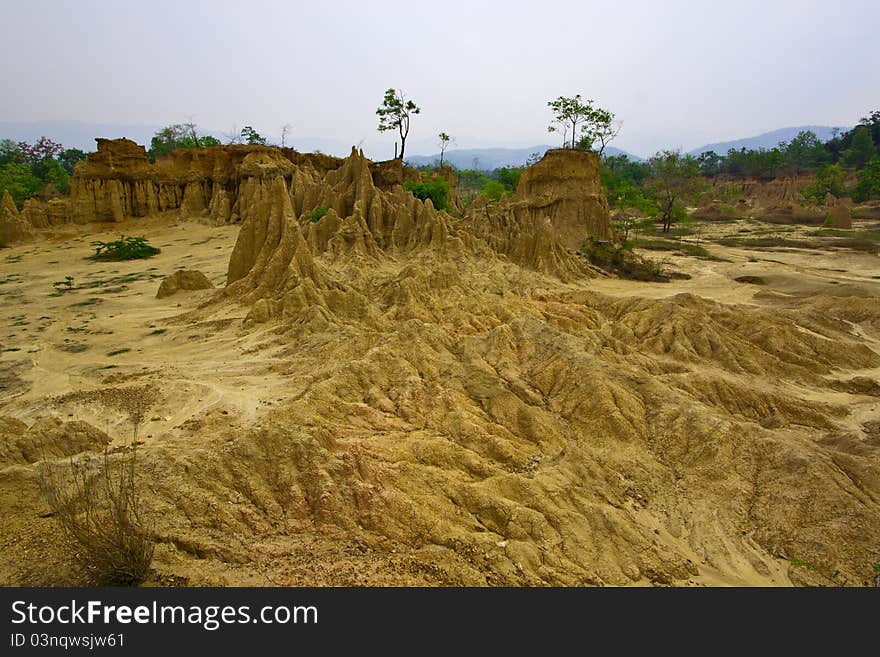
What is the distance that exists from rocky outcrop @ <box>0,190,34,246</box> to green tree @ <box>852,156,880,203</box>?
73.9 meters

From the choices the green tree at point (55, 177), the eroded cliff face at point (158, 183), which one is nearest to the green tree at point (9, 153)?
the green tree at point (55, 177)

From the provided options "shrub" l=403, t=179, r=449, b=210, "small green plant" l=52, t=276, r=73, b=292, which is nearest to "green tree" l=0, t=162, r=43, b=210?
"small green plant" l=52, t=276, r=73, b=292

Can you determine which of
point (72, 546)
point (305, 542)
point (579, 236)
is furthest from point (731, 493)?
point (579, 236)

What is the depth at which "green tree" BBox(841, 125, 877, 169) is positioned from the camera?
66.2 meters

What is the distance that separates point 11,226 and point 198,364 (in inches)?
1117

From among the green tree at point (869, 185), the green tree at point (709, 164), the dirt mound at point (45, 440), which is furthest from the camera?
the green tree at point (709, 164)

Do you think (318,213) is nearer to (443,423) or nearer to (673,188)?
(443,423)

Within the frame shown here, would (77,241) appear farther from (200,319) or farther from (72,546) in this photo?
(72,546)

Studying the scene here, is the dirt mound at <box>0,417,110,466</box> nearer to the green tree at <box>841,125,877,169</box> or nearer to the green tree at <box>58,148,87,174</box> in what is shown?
the green tree at <box>58,148,87,174</box>

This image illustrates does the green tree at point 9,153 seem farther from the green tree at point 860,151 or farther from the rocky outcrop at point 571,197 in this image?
the green tree at point 860,151

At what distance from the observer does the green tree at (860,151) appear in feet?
217

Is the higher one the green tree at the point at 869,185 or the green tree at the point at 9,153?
the green tree at the point at 9,153

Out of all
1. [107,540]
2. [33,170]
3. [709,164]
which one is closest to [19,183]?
[33,170]

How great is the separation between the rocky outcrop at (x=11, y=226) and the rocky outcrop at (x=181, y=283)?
1973 cm
